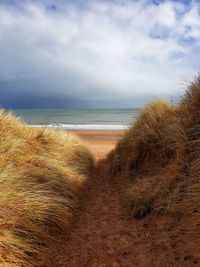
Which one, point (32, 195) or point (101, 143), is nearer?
point (32, 195)

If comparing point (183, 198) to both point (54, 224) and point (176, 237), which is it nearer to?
point (176, 237)

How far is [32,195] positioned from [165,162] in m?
2.22

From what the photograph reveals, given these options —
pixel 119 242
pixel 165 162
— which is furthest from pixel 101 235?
pixel 165 162

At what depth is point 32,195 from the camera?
13.5ft

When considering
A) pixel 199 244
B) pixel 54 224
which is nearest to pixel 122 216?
pixel 54 224

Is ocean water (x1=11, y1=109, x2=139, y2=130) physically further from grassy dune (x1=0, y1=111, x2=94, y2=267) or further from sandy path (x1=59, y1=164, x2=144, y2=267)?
sandy path (x1=59, y1=164, x2=144, y2=267)

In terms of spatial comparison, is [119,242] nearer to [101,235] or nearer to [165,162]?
[101,235]

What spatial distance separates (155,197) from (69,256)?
1377mm

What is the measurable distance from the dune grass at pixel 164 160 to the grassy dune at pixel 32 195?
875 mm

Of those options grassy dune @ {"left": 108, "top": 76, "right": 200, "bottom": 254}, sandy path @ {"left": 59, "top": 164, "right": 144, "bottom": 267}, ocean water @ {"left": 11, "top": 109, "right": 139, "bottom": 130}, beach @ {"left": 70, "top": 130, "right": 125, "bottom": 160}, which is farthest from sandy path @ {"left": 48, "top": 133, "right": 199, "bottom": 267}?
beach @ {"left": 70, "top": 130, "right": 125, "bottom": 160}

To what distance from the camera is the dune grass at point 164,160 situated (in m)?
4.03

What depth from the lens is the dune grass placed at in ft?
13.2

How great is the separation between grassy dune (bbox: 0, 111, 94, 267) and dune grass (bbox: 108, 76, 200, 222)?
0.87 meters

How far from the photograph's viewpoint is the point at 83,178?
6.23m
